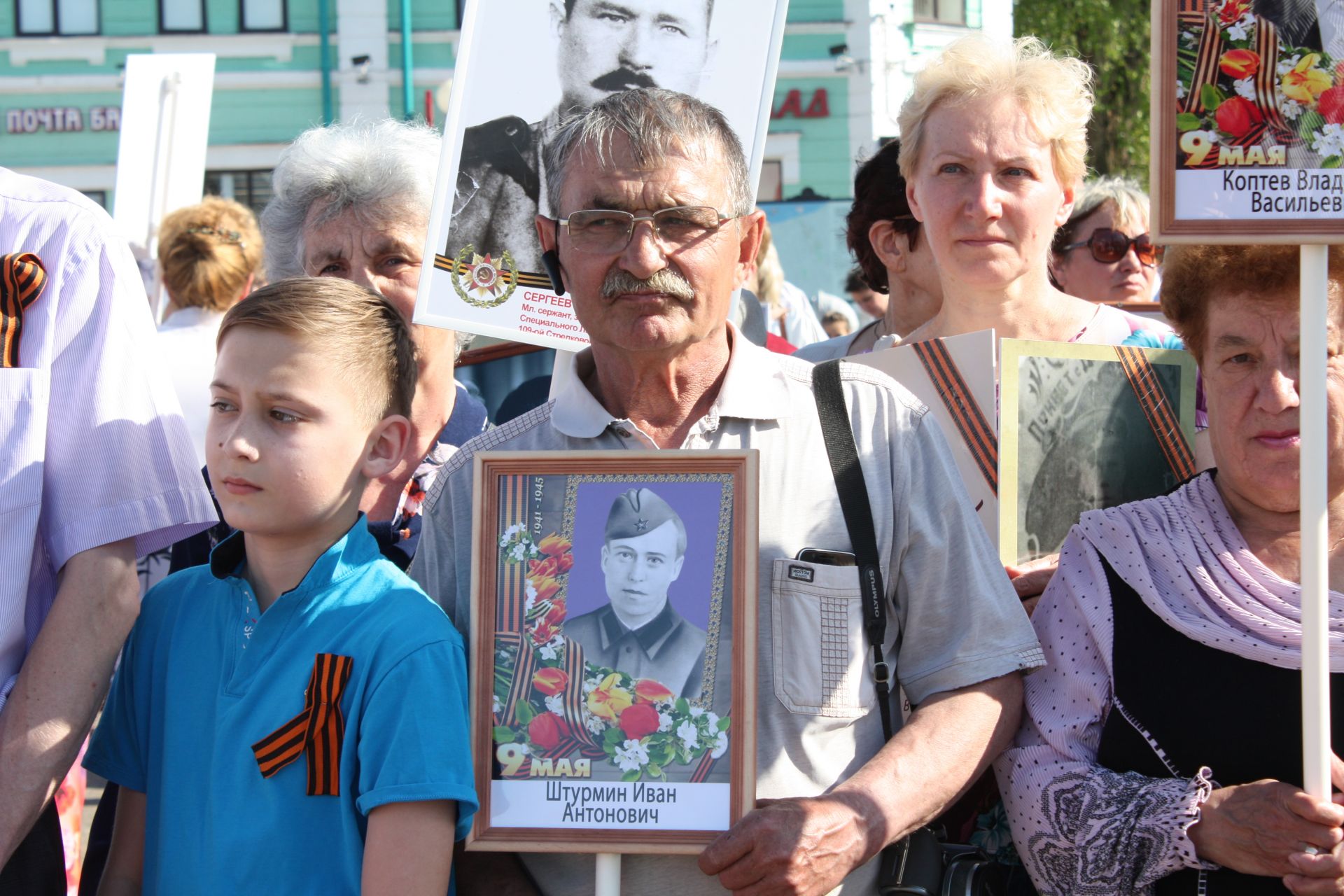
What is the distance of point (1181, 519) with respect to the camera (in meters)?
2.59

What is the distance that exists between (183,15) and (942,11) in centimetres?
1039

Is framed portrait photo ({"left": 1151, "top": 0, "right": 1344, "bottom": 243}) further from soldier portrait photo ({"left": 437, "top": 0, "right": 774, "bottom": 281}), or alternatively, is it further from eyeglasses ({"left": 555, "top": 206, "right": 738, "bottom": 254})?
soldier portrait photo ({"left": 437, "top": 0, "right": 774, "bottom": 281})

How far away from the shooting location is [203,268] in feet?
17.4

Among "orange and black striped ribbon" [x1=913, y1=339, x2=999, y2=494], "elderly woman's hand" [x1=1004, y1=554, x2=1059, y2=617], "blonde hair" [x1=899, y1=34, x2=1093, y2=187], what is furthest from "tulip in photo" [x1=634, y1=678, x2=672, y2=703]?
"blonde hair" [x1=899, y1=34, x2=1093, y2=187]

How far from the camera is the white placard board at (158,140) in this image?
6.46 m

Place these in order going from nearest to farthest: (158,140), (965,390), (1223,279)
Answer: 1. (1223,279)
2. (965,390)
3. (158,140)

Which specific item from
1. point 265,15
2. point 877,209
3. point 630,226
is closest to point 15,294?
point 630,226

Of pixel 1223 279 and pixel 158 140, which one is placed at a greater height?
pixel 158 140

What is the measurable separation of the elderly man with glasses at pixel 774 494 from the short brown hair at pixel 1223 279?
1.82 ft

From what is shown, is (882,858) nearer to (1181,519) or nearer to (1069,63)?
(1181,519)

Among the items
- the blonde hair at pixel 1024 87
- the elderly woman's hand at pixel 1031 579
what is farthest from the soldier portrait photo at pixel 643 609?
the blonde hair at pixel 1024 87

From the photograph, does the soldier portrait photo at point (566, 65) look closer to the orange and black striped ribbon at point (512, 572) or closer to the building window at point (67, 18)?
the orange and black striped ribbon at point (512, 572)

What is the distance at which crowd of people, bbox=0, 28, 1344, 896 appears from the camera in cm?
223

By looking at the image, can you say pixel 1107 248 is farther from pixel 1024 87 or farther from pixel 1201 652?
pixel 1201 652
